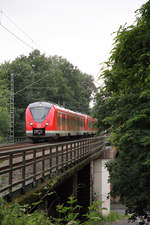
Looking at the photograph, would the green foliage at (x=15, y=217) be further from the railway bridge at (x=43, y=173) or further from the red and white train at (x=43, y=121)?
the red and white train at (x=43, y=121)

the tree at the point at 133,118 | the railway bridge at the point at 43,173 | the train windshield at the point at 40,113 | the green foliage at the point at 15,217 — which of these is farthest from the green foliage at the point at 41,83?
the green foliage at the point at 15,217

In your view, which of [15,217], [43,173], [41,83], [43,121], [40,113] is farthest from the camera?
[41,83]

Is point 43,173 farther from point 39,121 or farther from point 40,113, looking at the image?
point 40,113

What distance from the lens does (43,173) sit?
821 centimetres

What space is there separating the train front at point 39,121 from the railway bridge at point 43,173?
3.48m

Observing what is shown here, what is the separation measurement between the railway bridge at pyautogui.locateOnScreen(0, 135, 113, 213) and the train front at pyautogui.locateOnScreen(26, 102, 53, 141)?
11.4 ft

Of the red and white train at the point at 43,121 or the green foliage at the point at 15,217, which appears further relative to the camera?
the red and white train at the point at 43,121

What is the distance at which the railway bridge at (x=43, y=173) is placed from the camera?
601cm

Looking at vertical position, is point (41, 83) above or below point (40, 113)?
above

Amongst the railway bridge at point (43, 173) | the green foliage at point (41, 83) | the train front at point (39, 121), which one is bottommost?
the railway bridge at point (43, 173)

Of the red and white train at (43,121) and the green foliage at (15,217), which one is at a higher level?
the red and white train at (43,121)

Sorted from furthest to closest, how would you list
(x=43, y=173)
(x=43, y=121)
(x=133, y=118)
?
(x=43, y=121) → (x=133, y=118) → (x=43, y=173)

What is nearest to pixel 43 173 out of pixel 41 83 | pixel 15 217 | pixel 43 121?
pixel 15 217

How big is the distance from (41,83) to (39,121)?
31270 millimetres
